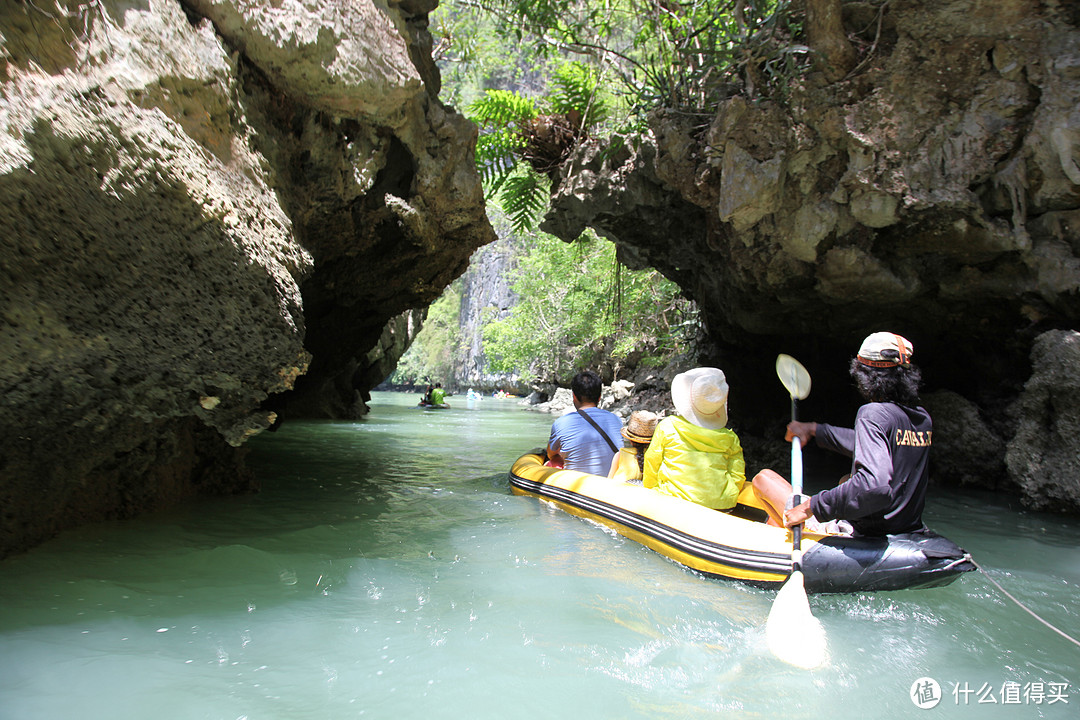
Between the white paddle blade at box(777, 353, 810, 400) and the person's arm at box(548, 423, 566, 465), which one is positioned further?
the person's arm at box(548, 423, 566, 465)

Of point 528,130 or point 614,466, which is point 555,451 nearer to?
point 614,466

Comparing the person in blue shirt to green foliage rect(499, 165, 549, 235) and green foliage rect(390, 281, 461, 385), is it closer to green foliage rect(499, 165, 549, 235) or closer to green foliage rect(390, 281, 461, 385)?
green foliage rect(499, 165, 549, 235)

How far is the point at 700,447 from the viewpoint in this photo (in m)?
4.10

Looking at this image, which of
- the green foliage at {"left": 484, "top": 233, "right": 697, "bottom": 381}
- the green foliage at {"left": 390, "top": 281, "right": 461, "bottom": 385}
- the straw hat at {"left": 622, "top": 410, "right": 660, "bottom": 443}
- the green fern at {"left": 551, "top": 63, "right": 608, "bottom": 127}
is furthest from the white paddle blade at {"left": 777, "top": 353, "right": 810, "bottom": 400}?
the green foliage at {"left": 390, "top": 281, "right": 461, "bottom": 385}

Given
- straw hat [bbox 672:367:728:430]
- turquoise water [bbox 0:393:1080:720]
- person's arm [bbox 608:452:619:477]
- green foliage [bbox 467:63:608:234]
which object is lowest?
turquoise water [bbox 0:393:1080:720]

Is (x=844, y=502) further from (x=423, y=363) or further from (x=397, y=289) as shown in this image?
(x=423, y=363)

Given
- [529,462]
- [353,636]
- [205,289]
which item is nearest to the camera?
[353,636]

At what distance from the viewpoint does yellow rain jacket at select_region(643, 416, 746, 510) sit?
407 cm

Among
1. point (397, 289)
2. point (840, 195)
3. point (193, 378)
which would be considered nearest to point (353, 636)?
point (193, 378)

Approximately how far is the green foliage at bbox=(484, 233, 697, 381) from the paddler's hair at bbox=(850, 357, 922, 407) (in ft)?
25.5

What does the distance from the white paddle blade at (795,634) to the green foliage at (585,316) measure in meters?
8.48

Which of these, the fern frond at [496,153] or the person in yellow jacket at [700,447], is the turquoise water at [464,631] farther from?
the fern frond at [496,153]

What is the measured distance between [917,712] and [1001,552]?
2.94 m

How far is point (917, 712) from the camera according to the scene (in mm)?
2092
